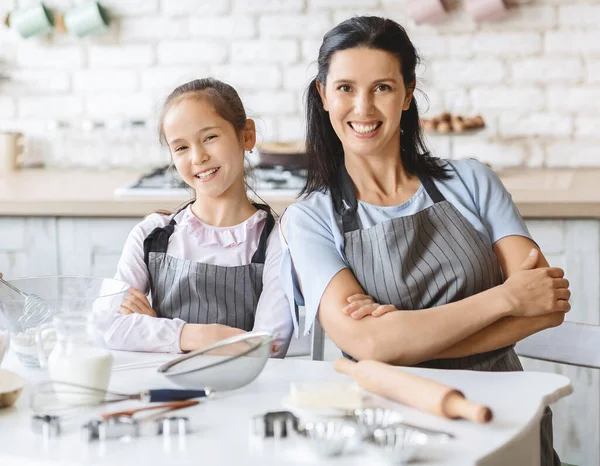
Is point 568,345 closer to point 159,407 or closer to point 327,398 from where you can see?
point 327,398

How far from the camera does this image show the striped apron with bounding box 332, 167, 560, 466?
1.81 m

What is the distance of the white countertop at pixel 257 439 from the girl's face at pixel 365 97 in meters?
0.58

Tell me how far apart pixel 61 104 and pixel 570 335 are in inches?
97.8

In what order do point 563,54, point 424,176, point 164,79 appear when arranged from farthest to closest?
point 164,79, point 563,54, point 424,176

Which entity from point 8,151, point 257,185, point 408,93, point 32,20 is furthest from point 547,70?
point 8,151

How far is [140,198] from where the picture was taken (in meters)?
2.86

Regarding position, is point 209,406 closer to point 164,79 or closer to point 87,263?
point 87,263

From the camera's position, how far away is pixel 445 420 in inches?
48.2

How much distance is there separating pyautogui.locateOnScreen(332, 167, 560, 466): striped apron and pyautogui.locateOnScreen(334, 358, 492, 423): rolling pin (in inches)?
16.5

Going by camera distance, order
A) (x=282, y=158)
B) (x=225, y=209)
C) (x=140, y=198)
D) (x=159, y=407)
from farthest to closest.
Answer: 1. (x=282, y=158)
2. (x=140, y=198)
3. (x=225, y=209)
4. (x=159, y=407)

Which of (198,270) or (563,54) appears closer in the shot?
(198,270)

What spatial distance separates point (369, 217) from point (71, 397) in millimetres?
817

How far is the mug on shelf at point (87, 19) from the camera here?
11.5ft

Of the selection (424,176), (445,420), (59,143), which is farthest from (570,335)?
(59,143)
